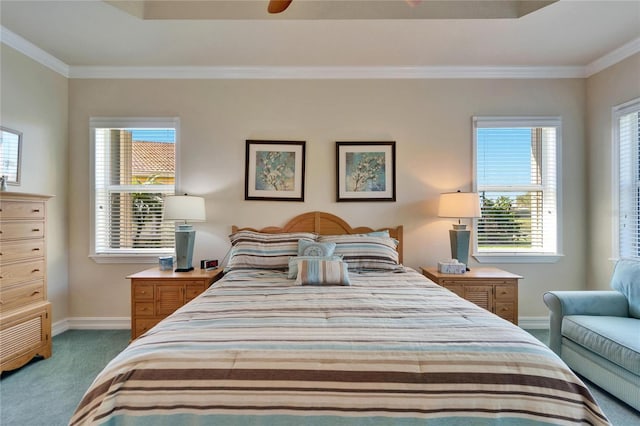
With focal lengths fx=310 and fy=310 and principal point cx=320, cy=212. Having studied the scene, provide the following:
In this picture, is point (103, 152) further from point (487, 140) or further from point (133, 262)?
point (487, 140)

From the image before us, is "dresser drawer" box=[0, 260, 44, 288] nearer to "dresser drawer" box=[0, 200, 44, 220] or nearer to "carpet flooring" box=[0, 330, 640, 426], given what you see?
"dresser drawer" box=[0, 200, 44, 220]

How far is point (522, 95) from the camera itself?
3.43 m

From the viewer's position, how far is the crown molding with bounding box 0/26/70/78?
8.94 ft

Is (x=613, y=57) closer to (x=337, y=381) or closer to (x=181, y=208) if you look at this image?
(x=337, y=381)

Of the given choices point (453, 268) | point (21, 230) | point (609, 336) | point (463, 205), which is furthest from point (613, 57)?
point (21, 230)

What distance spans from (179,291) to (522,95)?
411cm

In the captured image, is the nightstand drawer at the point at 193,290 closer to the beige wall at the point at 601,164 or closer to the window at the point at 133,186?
the window at the point at 133,186

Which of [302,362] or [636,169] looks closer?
[302,362]

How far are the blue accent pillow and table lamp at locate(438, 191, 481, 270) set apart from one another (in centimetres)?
125

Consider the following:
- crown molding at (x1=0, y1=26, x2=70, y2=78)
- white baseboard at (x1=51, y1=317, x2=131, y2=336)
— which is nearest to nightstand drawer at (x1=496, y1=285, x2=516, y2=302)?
white baseboard at (x1=51, y1=317, x2=131, y2=336)

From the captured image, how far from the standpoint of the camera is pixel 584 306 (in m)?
2.39

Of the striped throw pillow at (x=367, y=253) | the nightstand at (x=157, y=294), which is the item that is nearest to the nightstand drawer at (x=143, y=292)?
the nightstand at (x=157, y=294)

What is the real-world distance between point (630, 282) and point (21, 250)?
4776 millimetres

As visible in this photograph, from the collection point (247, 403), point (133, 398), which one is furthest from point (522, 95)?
point (133, 398)
